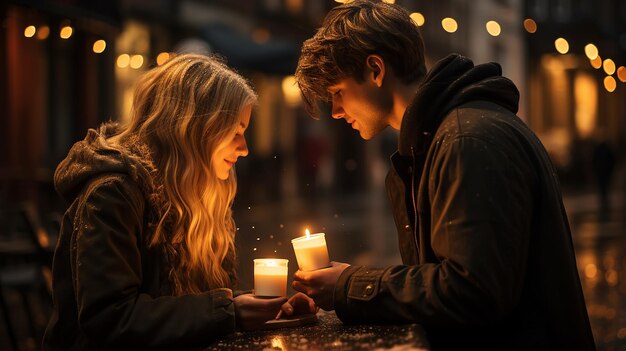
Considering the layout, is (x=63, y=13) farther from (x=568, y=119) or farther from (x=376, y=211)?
(x=568, y=119)

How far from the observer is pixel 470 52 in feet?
83.7

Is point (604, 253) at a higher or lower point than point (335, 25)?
lower

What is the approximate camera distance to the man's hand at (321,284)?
2695 millimetres

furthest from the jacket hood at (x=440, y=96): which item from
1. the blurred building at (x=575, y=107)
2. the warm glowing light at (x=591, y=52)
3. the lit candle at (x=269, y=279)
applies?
the blurred building at (x=575, y=107)

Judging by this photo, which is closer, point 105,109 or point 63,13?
point 63,13

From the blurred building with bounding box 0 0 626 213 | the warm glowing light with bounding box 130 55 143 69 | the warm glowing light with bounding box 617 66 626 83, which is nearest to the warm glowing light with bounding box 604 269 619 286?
the blurred building with bounding box 0 0 626 213

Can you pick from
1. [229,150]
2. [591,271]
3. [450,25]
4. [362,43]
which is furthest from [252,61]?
[362,43]

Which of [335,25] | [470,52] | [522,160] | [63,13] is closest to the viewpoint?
[522,160]

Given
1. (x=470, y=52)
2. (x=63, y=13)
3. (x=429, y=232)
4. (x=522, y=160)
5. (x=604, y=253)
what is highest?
(x=470, y=52)

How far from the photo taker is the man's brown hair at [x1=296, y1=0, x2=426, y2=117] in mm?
2906

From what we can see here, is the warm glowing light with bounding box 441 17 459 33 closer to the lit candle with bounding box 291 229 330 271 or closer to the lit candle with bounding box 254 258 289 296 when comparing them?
the lit candle with bounding box 291 229 330 271

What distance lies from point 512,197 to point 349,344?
581 mm

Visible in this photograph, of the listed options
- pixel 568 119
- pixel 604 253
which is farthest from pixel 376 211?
pixel 568 119

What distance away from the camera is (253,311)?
2674 millimetres
